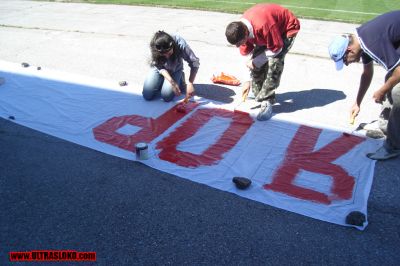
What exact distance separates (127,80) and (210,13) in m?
5.67

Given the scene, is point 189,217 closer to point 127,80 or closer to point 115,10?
point 127,80

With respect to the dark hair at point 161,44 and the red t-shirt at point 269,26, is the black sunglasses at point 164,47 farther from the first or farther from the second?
the red t-shirt at point 269,26

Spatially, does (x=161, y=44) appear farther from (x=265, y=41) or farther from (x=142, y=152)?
(x=142, y=152)

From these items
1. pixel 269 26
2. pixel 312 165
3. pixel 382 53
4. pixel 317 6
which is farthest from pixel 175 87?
pixel 317 6

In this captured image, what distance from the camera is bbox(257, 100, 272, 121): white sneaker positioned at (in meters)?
4.22

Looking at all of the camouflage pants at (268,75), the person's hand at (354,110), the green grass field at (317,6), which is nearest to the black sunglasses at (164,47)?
the camouflage pants at (268,75)

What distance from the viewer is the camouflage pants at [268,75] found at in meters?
4.06

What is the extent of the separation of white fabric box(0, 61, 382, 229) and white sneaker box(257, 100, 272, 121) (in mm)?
78

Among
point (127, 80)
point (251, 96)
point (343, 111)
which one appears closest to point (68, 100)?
point (127, 80)

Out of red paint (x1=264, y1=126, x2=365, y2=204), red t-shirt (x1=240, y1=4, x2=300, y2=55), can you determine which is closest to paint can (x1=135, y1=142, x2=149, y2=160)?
red paint (x1=264, y1=126, x2=365, y2=204)

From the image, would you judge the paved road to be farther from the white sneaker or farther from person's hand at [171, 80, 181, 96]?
person's hand at [171, 80, 181, 96]

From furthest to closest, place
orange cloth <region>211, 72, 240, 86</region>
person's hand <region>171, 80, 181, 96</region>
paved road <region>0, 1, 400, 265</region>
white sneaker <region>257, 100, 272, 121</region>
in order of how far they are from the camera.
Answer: orange cloth <region>211, 72, 240, 86</region>
person's hand <region>171, 80, 181, 96</region>
white sneaker <region>257, 100, 272, 121</region>
paved road <region>0, 1, 400, 265</region>

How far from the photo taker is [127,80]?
5621mm

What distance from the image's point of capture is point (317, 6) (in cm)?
1120
